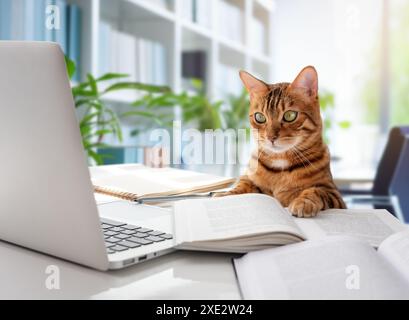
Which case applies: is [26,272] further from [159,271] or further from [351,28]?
[351,28]

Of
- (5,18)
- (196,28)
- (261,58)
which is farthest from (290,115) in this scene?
(261,58)

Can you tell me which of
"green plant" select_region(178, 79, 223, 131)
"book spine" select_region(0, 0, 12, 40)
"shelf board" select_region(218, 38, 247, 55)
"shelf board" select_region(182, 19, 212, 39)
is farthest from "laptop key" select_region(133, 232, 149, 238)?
"shelf board" select_region(218, 38, 247, 55)

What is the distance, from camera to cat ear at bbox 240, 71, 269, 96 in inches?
40.4

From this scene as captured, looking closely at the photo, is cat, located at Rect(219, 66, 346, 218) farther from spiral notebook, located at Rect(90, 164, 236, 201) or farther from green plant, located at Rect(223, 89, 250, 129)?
green plant, located at Rect(223, 89, 250, 129)

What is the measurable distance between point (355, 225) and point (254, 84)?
0.46 metres

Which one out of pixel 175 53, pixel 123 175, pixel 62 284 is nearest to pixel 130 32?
pixel 175 53

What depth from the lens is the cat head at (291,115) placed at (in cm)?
97

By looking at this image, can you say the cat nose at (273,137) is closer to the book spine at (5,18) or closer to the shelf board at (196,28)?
the book spine at (5,18)

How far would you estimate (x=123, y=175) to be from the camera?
3.61 feet

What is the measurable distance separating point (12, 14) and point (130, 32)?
0.90 m

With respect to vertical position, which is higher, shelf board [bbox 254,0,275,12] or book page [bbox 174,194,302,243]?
shelf board [bbox 254,0,275,12]

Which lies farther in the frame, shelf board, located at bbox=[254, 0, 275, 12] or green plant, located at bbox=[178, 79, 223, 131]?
shelf board, located at bbox=[254, 0, 275, 12]

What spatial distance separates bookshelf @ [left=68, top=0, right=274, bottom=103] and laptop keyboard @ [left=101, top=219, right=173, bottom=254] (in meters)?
1.17

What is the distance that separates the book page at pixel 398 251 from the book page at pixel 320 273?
1 centimetres
